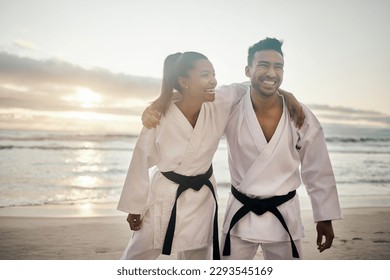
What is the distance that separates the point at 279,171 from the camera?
69.0 inches

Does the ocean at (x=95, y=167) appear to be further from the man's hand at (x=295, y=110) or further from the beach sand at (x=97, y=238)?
the man's hand at (x=295, y=110)

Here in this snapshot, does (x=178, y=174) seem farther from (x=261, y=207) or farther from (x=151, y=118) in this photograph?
(x=261, y=207)

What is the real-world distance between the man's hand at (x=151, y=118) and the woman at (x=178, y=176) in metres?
0.03

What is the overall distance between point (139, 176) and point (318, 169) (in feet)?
2.47

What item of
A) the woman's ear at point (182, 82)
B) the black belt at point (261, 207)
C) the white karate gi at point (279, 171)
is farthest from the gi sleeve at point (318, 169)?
the woman's ear at point (182, 82)

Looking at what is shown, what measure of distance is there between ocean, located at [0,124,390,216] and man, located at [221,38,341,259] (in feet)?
7.62

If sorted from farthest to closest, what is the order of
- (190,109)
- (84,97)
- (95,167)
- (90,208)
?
1. (84,97)
2. (95,167)
3. (90,208)
4. (190,109)

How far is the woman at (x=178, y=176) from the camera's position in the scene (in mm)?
1779

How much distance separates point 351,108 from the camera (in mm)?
7090

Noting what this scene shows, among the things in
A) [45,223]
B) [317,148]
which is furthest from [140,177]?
[45,223]

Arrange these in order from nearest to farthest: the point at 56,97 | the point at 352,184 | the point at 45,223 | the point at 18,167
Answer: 1. the point at 45,223
2. the point at 352,184
3. the point at 18,167
4. the point at 56,97

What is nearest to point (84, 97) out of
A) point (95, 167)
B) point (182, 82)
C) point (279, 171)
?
point (95, 167)
